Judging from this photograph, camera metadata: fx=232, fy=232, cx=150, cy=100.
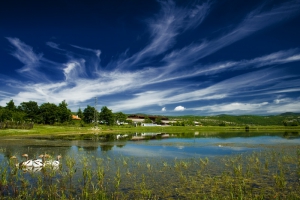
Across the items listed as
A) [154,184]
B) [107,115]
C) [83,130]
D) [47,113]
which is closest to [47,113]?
[47,113]

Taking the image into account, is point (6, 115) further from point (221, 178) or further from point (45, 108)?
point (221, 178)

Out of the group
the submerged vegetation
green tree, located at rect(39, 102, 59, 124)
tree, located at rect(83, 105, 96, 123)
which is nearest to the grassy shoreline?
green tree, located at rect(39, 102, 59, 124)

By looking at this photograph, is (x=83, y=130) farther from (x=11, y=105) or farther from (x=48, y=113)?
(x=11, y=105)

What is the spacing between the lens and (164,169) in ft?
64.2

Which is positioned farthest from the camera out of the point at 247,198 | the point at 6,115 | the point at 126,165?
the point at 6,115

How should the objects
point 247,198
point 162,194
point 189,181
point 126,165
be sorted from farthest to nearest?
point 126,165 < point 189,181 < point 162,194 < point 247,198

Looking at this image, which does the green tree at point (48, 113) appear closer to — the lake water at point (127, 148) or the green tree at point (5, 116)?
the green tree at point (5, 116)

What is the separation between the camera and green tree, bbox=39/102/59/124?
108169 millimetres

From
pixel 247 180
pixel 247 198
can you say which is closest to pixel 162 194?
pixel 247 198

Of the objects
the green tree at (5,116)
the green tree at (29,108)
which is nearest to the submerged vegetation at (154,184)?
the green tree at (5,116)

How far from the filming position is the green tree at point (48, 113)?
108169 mm

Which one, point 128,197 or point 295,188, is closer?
point 128,197

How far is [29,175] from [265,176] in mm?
17215

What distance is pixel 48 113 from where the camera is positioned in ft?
353
